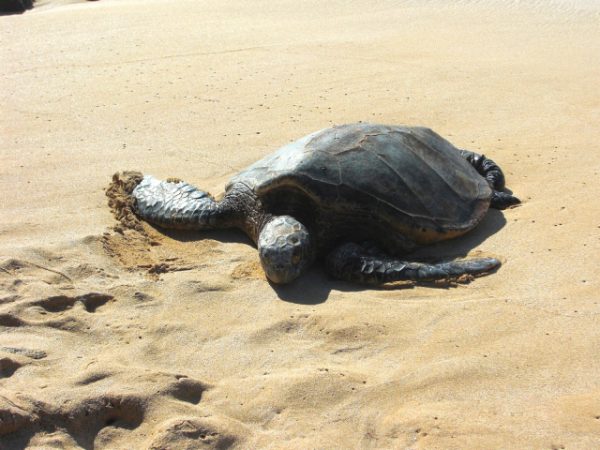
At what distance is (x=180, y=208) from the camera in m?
4.63

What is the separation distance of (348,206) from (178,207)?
3.77ft

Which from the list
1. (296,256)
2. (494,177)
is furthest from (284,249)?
(494,177)

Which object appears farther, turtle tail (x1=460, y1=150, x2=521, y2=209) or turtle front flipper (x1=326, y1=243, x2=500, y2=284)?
turtle tail (x1=460, y1=150, x2=521, y2=209)

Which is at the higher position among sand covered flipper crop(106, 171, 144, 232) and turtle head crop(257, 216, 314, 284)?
sand covered flipper crop(106, 171, 144, 232)

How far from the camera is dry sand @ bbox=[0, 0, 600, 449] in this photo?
2.88m

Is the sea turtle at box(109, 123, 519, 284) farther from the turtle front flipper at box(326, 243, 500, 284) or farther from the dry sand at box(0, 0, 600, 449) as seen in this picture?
the dry sand at box(0, 0, 600, 449)

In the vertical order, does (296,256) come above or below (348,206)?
below

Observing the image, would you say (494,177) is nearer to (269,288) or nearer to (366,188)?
(366,188)

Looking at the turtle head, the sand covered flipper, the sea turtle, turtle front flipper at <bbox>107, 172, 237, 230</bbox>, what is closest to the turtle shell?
the sea turtle

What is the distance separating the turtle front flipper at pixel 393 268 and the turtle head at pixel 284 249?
202mm

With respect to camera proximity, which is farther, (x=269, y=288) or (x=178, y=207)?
(x=178, y=207)

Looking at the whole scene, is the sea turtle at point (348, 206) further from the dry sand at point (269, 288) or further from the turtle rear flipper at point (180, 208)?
the dry sand at point (269, 288)

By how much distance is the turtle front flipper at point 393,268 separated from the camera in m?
3.97

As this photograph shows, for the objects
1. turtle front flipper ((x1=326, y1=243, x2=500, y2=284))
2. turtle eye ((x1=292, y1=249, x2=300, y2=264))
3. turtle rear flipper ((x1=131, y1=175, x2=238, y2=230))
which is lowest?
turtle front flipper ((x1=326, y1=243, x2=500, y2=284))
